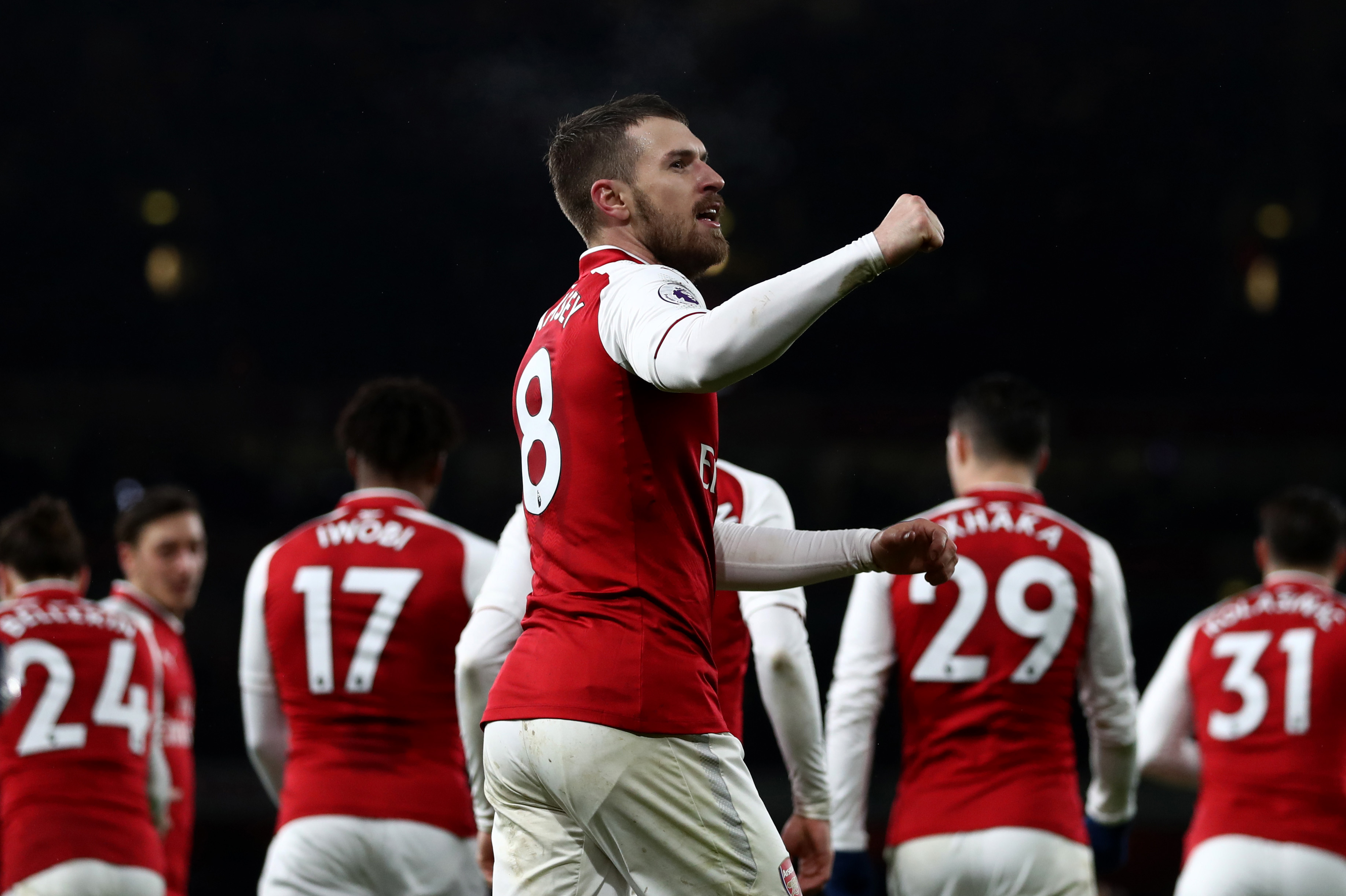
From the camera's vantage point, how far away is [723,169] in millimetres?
18984

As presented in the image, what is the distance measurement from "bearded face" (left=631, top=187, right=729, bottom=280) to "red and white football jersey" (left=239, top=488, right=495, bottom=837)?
1.61 metres

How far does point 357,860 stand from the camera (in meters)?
3.53

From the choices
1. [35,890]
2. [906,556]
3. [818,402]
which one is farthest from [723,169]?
[906,556]

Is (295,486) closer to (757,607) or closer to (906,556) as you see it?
(757,607)

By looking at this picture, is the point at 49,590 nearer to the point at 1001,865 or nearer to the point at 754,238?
the point at 1001,865

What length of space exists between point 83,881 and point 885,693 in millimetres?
2728

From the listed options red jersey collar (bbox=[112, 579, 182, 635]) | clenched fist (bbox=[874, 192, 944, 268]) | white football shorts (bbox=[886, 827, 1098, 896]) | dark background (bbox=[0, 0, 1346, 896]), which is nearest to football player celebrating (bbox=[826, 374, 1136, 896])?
white football shorts (bbox=[886, 827, 1098, 896])

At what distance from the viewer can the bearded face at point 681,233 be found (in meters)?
2.25

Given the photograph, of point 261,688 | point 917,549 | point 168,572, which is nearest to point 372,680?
point 261,688

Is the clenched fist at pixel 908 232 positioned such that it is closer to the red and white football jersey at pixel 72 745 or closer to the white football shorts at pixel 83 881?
the red and white football jersey at pixel 72 745

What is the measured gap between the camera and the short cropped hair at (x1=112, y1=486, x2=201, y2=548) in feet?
19.0

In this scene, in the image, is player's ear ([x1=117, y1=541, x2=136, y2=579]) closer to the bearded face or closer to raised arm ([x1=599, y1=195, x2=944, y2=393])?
the bearded face

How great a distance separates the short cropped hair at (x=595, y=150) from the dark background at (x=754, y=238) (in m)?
12.4

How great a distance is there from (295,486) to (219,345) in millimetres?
3735
